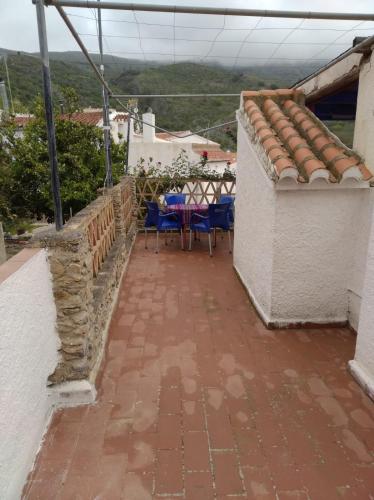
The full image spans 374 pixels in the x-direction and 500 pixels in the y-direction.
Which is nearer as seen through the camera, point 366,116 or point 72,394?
point 72,394

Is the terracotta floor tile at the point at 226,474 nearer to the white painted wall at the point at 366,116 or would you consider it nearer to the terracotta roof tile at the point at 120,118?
the white painted wall at the point at 366,116

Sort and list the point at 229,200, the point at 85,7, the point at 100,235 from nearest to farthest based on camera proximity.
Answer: the point at 85,7 → the point at 100,235 → the point at 229,200

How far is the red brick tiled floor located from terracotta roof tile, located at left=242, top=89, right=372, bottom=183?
6.00ft

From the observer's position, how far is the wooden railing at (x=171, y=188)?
8.70 metres

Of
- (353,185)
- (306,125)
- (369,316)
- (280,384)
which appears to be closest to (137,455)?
(280,384)

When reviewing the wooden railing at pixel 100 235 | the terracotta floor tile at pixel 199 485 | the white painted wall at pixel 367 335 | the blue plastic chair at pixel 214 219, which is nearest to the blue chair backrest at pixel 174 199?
the blue plastic chair at pixel 214 219

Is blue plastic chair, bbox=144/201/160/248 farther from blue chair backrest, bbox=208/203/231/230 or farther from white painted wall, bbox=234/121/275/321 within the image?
white painted wall, bbox=234/121/275/321

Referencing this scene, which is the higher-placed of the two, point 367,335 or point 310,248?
point 310,248

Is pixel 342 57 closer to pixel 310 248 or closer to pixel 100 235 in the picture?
pixel 310 248

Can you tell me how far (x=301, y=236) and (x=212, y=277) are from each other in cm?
214

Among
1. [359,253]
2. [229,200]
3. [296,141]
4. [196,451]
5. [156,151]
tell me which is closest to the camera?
[196,451]

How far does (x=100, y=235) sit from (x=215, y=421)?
250cm

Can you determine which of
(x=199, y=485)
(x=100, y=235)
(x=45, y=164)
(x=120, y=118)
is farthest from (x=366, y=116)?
(x=120, y=118)

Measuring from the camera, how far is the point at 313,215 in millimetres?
3729
